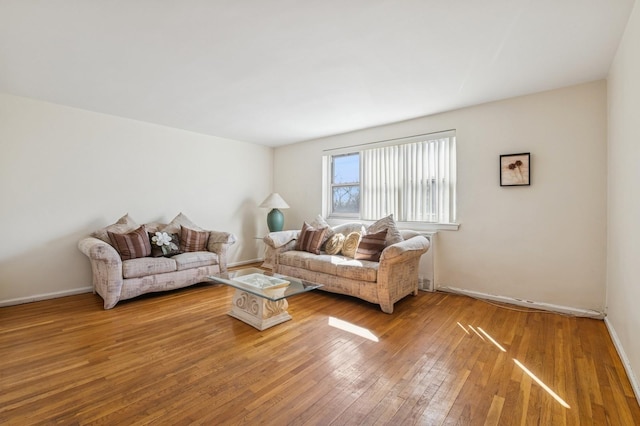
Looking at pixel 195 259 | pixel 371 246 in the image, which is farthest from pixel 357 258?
pixel 195 259

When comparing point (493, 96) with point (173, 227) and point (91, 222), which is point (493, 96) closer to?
point (173, 227)

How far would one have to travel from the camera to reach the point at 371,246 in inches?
134

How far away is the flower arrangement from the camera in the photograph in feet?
12.1

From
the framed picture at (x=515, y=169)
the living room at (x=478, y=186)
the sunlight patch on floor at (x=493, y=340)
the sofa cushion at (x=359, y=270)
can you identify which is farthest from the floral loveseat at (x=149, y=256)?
the framed picture at (x=515, y=169)

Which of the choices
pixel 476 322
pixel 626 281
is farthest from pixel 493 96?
pixel 476 322

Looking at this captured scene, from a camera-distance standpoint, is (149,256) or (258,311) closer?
(258,311)

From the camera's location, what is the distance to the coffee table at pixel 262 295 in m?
2.60

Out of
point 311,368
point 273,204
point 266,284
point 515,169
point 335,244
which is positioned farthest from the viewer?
point 273,204

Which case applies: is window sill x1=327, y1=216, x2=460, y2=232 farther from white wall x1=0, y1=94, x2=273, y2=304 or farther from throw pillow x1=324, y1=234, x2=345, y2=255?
white wall x1=0, y1=94, x2=273, y2=304

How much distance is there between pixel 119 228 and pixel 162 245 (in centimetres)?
57

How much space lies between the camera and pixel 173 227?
13.7 ft

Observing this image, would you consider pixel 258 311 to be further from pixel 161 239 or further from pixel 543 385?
pixel 543 385

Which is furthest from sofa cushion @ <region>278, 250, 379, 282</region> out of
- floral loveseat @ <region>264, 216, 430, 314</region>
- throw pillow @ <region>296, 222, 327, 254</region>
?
throw pillow @ <region>296, 222, 327, 254</region>

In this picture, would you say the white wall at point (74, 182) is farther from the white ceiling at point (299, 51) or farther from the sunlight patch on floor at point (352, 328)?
the sunlight patch on floor at point (352, 328)
